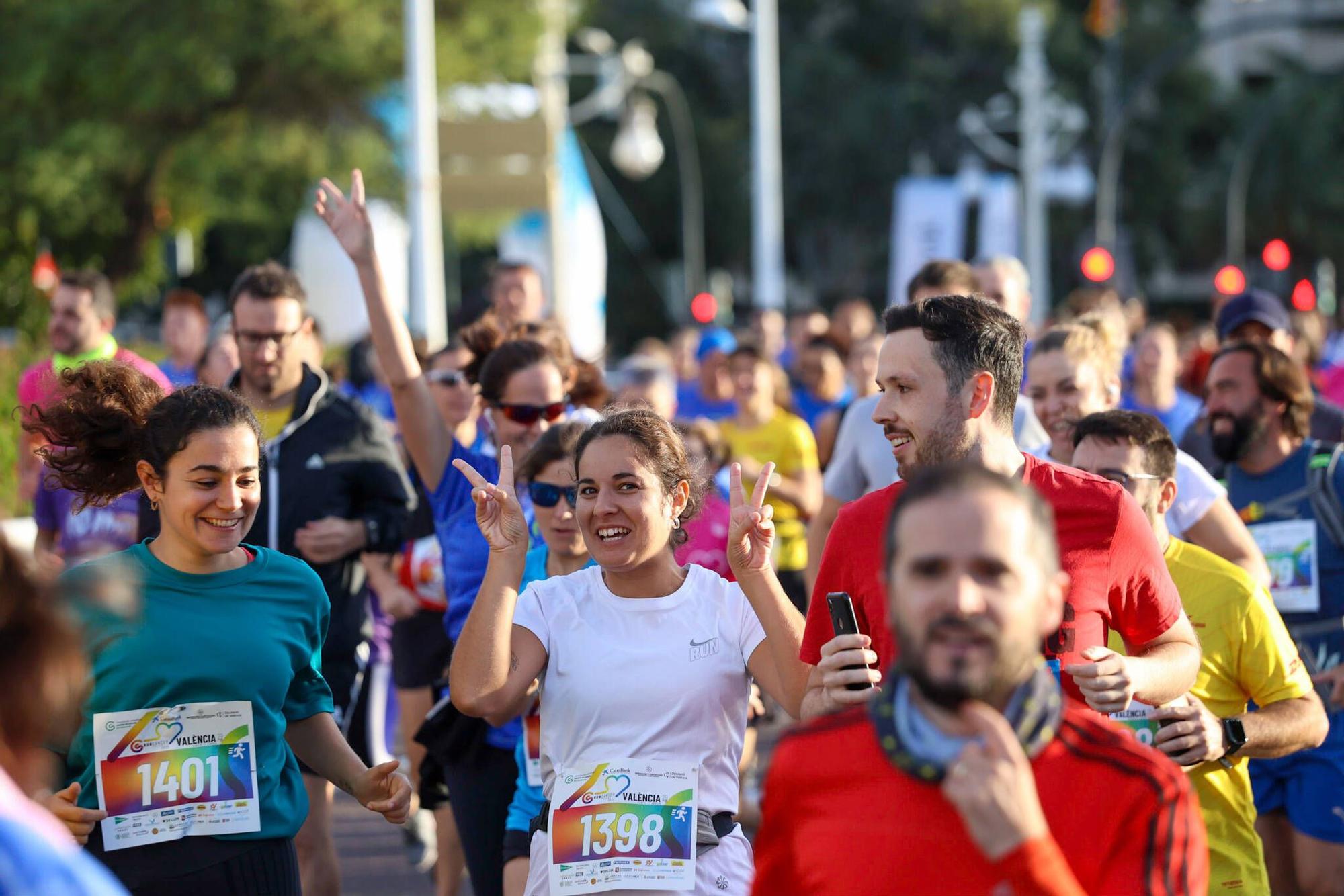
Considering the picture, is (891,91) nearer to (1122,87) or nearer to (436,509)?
(1122,87)

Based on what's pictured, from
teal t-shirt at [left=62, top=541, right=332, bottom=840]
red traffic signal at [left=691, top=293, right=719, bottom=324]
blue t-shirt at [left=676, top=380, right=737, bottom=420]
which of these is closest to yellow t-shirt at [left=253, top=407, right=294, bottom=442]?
teal t-shirt at [left=62, top=541, right=332, bottom=840]

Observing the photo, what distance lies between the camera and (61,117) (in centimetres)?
2658

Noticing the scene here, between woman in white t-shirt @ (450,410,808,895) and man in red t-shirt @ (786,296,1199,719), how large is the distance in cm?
26

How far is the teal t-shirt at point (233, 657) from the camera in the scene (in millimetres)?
4070

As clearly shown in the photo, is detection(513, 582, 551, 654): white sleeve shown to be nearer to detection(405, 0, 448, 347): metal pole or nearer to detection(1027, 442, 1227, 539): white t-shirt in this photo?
detection(1027, 442, 1227, 539): white t-shirt

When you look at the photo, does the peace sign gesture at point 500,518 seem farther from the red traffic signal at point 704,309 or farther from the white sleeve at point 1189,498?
the red traffic signal at point 704,309

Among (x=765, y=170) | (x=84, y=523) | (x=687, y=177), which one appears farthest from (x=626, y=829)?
(x=687, y=177)

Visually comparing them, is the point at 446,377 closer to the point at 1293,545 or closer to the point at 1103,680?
the point at 1293,545

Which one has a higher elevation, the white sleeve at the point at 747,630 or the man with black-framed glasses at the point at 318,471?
the man with black-framed glasses at the point at 318,471

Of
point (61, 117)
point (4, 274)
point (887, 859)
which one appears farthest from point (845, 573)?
point (61, 117)

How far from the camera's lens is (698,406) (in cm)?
1306

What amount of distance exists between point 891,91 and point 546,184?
39.1m

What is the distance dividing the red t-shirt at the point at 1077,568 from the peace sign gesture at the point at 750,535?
0.86 ft

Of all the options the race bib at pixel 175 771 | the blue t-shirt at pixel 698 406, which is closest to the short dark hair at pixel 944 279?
the race bib at pixel 175 771
